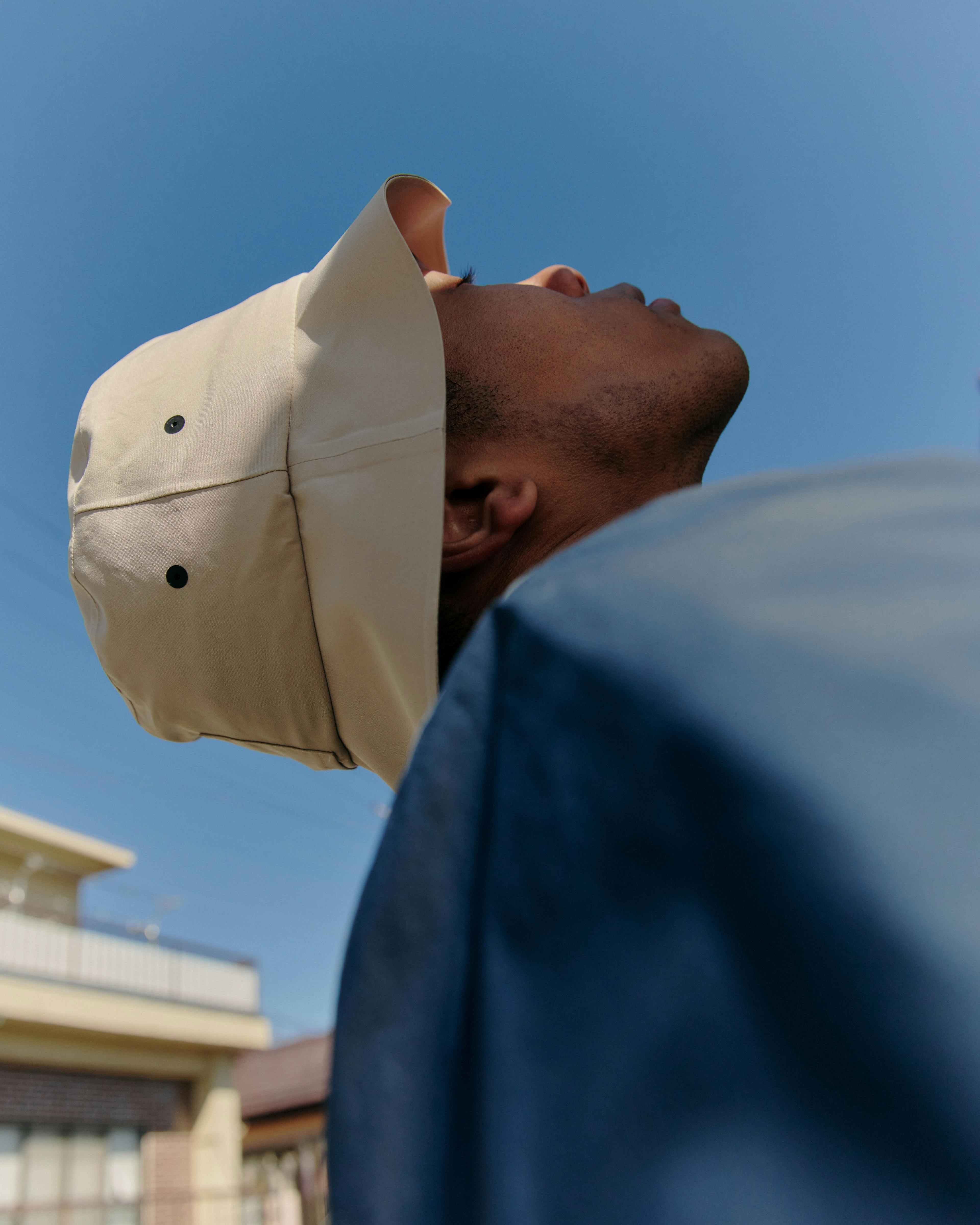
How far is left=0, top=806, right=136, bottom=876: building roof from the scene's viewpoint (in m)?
13.8

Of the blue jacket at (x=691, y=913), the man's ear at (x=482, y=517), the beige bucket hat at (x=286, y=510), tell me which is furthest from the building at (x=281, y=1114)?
the blue jacket at (x=691, y=913)

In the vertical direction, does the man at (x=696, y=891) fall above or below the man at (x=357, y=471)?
below

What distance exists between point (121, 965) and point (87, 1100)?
6.43 feet

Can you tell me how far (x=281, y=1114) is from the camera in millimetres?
17734

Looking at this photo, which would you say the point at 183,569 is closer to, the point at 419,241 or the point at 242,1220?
the point at 419,241

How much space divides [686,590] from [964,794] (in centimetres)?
14

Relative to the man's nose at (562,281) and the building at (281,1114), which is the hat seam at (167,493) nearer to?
the man's nose at (562,281)

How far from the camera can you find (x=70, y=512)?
5.22 feet

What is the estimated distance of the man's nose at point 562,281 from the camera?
166 cm

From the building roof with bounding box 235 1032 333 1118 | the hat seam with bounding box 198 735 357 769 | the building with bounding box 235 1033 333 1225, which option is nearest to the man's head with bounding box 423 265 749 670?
Result: the hat seam with bounding box 198 735 357 769

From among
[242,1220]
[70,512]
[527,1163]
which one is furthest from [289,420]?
[242,1220]

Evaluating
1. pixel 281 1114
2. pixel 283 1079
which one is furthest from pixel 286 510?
pixel 283 1079

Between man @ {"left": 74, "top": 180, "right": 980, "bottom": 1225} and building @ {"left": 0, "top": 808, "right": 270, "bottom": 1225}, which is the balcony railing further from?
man @ {"left": 74, "top": 180, "right": 980, "bottom": 1225}

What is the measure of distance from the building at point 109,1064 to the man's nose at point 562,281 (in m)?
11.3
